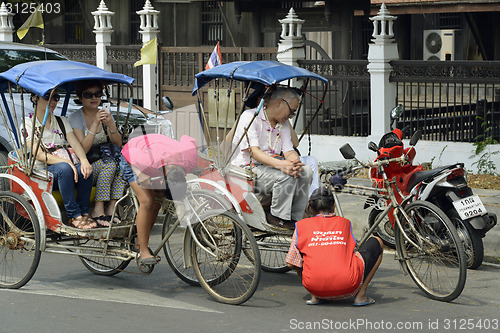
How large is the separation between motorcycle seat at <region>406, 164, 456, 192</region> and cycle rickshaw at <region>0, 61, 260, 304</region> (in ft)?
5.92

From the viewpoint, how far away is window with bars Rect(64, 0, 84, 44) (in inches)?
906

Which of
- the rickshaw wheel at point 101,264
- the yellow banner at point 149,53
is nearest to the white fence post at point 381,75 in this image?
the yellow banner at point 149,53

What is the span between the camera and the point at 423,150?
41.4ft

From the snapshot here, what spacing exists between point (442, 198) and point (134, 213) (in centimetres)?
286

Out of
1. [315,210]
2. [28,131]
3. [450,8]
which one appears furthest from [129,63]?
[315,210]

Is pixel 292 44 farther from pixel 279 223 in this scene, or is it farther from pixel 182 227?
pixel 182 227

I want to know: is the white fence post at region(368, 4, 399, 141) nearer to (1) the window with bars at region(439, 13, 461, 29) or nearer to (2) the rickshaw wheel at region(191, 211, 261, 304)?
(2) the rickshaw wheel at region(191, 211, 261, 304)

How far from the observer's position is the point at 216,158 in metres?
7.36

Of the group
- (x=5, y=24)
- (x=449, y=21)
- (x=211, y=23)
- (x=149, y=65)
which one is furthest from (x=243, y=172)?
(x=449, y=21)

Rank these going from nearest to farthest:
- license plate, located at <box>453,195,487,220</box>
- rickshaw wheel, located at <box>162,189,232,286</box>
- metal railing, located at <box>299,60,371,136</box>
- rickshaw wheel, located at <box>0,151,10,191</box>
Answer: rickshaw wheel, located at <box>162,189,232,286</box> < license plate, located at <box>453,195,487,220</box> < rickshaw wheel, located at <box>0,151,10,191</box> < metal railing, located at <box>299,60,371,136</box>

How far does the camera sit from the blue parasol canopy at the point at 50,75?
6.75 m

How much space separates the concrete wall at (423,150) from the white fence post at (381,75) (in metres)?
0.31

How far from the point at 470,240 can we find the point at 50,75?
396cm

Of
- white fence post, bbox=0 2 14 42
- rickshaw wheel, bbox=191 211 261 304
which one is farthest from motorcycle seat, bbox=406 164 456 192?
white fence post, bbox=0 2 14 42
